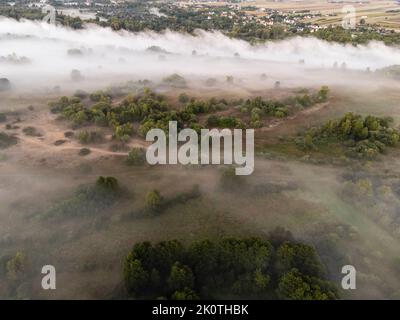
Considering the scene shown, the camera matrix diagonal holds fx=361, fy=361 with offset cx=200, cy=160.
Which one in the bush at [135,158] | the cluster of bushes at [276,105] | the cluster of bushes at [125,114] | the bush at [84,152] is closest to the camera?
the bush at [135,158]

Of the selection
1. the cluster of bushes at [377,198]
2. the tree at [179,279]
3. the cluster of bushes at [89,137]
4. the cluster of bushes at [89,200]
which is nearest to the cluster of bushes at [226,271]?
the tree at [179,279]

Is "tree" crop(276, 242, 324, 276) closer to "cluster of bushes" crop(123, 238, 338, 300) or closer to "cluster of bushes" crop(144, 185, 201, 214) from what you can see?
"cluster of bushes" crop(123, 238, 338, 300)

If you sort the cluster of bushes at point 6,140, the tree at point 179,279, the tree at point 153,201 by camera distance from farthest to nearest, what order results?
1. the cluster of bushes at point 6,140
2. the tree at point 153,201
3. the tree at point 179,279

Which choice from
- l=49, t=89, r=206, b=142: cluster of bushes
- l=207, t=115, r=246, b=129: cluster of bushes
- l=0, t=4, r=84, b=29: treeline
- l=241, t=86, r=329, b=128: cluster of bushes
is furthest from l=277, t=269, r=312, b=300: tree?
l=0, t=4, r=84, b=29: treeline

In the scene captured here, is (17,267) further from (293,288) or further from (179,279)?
(293,288)

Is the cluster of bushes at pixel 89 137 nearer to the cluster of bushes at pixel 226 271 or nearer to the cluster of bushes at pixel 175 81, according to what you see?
the cluster of bushes at pixel 226 271

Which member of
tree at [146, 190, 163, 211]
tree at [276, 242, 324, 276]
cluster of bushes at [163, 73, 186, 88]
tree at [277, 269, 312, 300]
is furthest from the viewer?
cluster of bushes at [163, 73, 186, 88]

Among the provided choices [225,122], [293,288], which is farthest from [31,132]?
[293,288]
